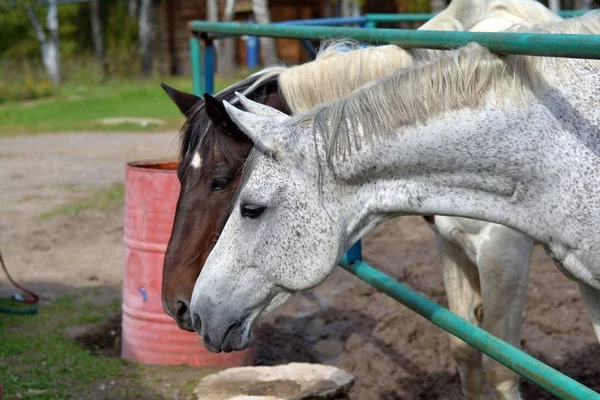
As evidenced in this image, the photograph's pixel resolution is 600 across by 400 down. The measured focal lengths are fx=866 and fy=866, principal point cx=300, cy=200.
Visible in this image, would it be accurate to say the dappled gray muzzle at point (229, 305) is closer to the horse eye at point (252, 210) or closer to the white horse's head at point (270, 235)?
the white horse's head at point (270, 235)

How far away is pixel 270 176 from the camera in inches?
89.4

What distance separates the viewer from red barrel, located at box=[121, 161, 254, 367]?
4215 mm

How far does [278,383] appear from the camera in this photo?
380cm

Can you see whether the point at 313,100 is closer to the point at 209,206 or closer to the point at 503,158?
the point at 209,206

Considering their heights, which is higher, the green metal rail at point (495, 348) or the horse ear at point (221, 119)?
the horse ear at point (221, 119)

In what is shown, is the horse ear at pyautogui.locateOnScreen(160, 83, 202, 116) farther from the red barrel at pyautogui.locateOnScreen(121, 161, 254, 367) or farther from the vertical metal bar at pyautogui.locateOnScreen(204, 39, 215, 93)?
the vertical metal bar at pyautogui.locateOnScreen(204, 39, 215, 93)

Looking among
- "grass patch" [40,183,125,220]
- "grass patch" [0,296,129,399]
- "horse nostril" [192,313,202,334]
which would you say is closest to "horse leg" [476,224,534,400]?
"horse nostril" [192,313,202,334]

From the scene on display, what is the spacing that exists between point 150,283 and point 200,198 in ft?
5.39

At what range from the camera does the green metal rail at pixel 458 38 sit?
190 cm

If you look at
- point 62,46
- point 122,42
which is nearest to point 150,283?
point 62,46

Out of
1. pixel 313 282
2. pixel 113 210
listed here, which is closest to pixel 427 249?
pixel 113 210

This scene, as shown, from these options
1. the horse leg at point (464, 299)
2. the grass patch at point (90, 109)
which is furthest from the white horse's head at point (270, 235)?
the grass patch at point (90, 109)

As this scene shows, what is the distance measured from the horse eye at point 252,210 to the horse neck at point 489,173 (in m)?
0.22

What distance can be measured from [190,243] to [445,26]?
129 cm
